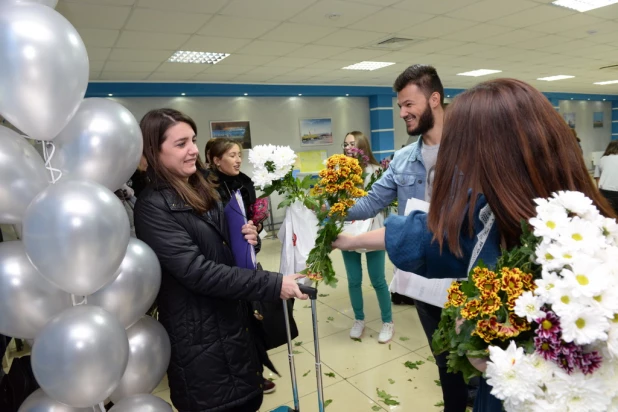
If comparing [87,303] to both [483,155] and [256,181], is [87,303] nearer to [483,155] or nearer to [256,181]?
[256,181]

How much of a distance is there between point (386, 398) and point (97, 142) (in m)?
2.07

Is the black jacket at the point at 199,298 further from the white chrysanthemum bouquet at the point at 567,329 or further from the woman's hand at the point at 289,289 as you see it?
the white chrysanthemum bouquet at the point at 567,329

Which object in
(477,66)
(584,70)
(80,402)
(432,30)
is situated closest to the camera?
(80,402)

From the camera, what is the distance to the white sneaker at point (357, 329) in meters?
3.10

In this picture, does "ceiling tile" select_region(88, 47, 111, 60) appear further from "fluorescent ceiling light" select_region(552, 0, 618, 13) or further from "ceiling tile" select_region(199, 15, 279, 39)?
"fluorescent ceiling light" select_region(552, 0, 618, 13)

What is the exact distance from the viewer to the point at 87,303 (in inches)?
47.8

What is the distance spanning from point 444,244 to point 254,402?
101 cm

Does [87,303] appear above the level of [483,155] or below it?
below

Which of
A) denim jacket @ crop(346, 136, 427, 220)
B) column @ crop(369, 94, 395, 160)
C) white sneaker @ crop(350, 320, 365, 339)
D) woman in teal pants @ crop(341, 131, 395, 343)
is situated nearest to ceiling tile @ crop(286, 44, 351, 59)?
woman in teal pants @ crop(341, 131, 395, 343)

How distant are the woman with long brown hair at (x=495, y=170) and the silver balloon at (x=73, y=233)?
87 centimetres

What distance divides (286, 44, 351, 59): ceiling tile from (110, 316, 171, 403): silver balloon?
5.48 metres

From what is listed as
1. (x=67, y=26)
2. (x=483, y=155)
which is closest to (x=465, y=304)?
(x=483, y=155)

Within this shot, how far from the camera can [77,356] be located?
1.05 metres

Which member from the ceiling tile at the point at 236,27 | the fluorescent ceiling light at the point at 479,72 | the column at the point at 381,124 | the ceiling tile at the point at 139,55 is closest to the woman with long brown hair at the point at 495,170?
the ceiling tile at the point at 236,27
